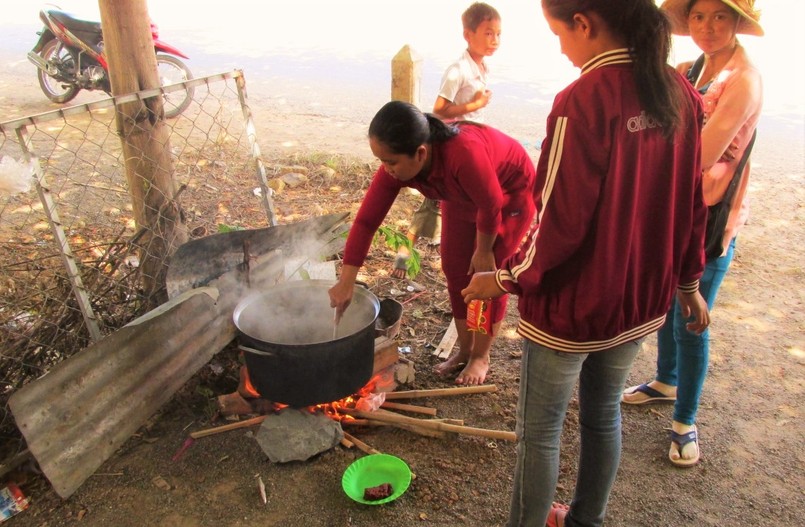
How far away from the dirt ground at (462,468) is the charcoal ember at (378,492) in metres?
0.05

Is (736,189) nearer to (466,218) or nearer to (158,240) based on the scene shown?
(466,218)

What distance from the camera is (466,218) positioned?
309cm

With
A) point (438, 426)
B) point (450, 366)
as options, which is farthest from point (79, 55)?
point (438, 426)

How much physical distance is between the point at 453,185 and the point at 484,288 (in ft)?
3.08

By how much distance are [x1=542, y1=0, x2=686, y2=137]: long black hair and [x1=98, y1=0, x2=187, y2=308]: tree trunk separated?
2.37 m

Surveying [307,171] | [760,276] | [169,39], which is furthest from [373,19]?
[760,276]

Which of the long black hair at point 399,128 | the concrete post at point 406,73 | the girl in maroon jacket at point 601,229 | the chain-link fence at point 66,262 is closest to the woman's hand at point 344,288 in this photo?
the long black hair at point 399,128

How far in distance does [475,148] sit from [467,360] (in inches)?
61.3

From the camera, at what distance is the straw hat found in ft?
7.72


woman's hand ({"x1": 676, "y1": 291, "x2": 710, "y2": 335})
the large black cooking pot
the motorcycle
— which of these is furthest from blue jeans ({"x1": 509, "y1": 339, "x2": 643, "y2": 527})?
the motorcycle

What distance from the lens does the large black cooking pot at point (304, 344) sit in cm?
266

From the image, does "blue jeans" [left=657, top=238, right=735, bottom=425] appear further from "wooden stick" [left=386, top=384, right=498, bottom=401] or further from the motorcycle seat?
the motorcycle seat

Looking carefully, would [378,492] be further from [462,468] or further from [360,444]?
[462,468]

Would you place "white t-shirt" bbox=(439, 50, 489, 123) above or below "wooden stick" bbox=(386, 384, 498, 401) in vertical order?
above
